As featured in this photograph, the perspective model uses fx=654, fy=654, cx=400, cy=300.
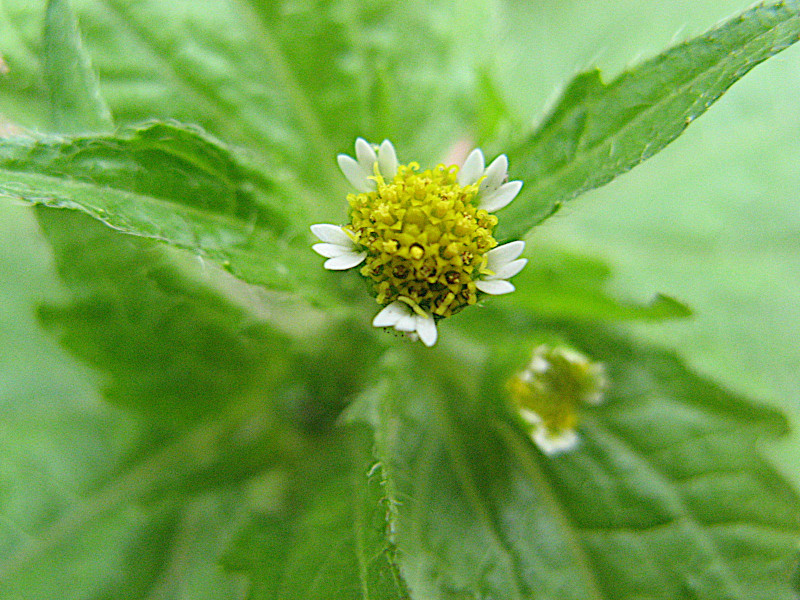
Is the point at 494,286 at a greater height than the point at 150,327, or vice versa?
the point at 150,327

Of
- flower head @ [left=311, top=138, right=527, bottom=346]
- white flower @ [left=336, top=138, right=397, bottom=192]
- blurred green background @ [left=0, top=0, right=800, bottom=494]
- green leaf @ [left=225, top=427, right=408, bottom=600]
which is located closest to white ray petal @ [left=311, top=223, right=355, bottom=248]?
flower head @ [left=311, top=138, right=527, bottom=346]

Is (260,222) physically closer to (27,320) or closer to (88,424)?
(88,424)

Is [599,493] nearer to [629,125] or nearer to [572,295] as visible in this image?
[572,295]

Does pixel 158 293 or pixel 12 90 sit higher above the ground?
pixel 12 90

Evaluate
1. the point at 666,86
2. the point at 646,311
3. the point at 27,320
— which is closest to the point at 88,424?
the point at 27,320

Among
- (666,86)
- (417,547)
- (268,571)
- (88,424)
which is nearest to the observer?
(666,86)

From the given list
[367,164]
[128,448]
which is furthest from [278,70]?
[128,448]

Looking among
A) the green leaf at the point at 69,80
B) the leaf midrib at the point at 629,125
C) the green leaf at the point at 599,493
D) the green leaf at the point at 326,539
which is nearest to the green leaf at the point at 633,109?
the leaf midrib at the point at 629,125
